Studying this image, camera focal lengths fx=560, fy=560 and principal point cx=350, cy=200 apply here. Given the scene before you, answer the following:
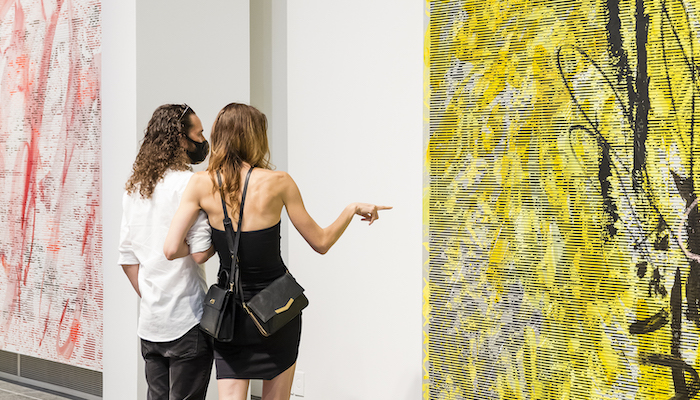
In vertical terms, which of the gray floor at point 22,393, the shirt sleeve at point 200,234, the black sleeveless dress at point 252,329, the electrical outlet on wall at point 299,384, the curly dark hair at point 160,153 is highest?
the curly dark hair at point 160,153

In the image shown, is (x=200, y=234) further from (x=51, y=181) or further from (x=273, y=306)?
(x=51, y=181)

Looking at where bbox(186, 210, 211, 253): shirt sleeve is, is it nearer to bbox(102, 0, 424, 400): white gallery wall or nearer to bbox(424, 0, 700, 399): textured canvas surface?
bbox(424, 0, 700, 399): textured canvas surface

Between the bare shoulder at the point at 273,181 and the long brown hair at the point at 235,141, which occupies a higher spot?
the long brown hair at the point at 235,141

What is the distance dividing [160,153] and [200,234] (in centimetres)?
36

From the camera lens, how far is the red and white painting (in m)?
3.15

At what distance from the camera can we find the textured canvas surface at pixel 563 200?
1.66 m

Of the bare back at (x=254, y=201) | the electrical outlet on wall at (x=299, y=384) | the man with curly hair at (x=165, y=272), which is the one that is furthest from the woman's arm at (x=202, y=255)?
the electrical outlet on wall at (x=299, y=384)

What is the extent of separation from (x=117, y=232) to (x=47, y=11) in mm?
1456

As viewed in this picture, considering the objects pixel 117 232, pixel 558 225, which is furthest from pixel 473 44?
pixel 117 232

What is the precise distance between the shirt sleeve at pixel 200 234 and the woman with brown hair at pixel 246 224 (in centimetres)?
4

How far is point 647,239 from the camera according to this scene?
1.69 meters

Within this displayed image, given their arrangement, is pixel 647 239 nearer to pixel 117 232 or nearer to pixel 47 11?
pixel 117 232

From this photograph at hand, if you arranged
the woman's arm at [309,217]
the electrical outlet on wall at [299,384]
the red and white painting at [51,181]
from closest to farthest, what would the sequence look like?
the woman's arm at [309,217] < the red and white painting at [51,181] < the electrical outlet on wall at [299,384]

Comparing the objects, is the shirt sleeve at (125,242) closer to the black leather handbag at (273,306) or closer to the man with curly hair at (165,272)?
the man with curly hair at (165,272)
